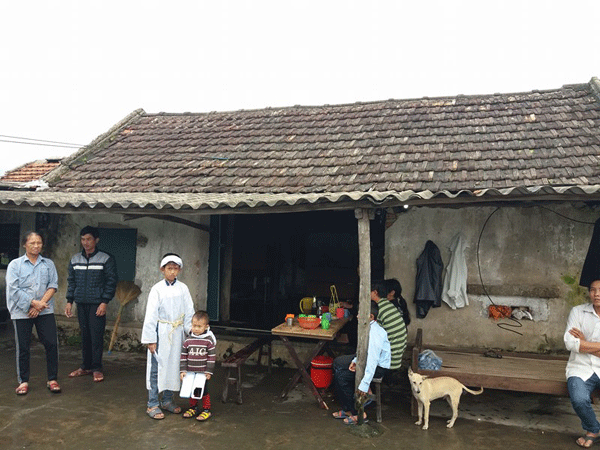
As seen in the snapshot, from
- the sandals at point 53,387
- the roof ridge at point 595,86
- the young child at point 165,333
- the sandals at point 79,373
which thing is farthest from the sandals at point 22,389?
the roof ridge at point 595,86

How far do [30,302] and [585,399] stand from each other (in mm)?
6181

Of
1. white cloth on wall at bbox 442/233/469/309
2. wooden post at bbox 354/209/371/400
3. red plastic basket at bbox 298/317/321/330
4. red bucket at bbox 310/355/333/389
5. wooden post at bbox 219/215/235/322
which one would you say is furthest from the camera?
wooden post at bbox 219/215/235/322

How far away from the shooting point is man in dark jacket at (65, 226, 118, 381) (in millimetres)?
5816

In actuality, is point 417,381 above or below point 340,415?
above

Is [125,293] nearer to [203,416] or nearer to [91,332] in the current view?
[91,332]

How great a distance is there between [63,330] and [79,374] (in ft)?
7.05

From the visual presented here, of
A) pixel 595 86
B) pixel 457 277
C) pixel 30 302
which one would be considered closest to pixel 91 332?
pixel 30 302

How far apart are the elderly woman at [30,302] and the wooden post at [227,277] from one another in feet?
8.92

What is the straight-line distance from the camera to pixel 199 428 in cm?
459

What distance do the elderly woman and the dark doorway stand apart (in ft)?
9.59

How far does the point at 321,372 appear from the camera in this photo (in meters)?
5.73

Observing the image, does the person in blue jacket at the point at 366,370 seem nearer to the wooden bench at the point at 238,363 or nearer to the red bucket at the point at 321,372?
the red bucket at the point at 321,372

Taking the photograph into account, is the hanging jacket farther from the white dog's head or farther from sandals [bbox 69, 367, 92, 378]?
sandals [bbox 69, 367, 92, 378]

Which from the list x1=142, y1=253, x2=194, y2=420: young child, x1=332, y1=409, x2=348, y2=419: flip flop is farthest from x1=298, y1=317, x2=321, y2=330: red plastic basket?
x1=142, y1=253, x2=194, y2=420: young child
